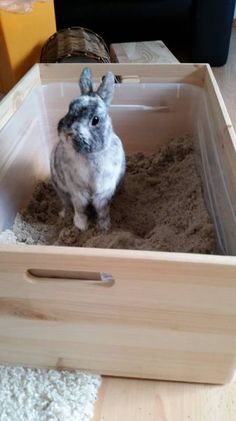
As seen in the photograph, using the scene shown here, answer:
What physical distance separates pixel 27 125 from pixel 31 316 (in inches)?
23.0

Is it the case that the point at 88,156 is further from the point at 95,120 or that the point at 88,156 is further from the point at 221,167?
the point at 221,167

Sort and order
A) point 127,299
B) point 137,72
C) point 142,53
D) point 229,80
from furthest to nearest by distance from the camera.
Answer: point 229,80 → point 142,53 → point 137,72 → point 127,299

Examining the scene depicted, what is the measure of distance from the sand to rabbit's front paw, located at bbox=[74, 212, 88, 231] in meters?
0.01

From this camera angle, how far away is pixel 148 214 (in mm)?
998

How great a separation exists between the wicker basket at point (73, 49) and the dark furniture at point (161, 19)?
0.50 m

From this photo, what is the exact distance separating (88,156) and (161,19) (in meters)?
1.51

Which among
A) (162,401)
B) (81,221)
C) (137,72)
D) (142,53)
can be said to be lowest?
(162,401)

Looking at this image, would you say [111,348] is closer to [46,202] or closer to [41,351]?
[41,351]

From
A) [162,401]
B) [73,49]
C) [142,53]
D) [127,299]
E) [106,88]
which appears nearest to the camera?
[127,299]

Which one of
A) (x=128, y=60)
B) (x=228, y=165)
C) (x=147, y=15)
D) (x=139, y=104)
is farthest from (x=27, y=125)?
(x=147, y=15)

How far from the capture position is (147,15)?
1979mm

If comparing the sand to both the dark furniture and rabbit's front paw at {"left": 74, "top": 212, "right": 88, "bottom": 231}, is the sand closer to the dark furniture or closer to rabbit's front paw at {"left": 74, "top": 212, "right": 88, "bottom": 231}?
rabbit's front paw at {"left": 74, "top": 212, "right": 88, "bottom": 231}

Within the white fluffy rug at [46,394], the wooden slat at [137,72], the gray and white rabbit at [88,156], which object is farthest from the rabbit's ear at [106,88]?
the white fluffy rug at [46,394]

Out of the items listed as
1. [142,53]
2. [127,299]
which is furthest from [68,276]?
[142,53]
